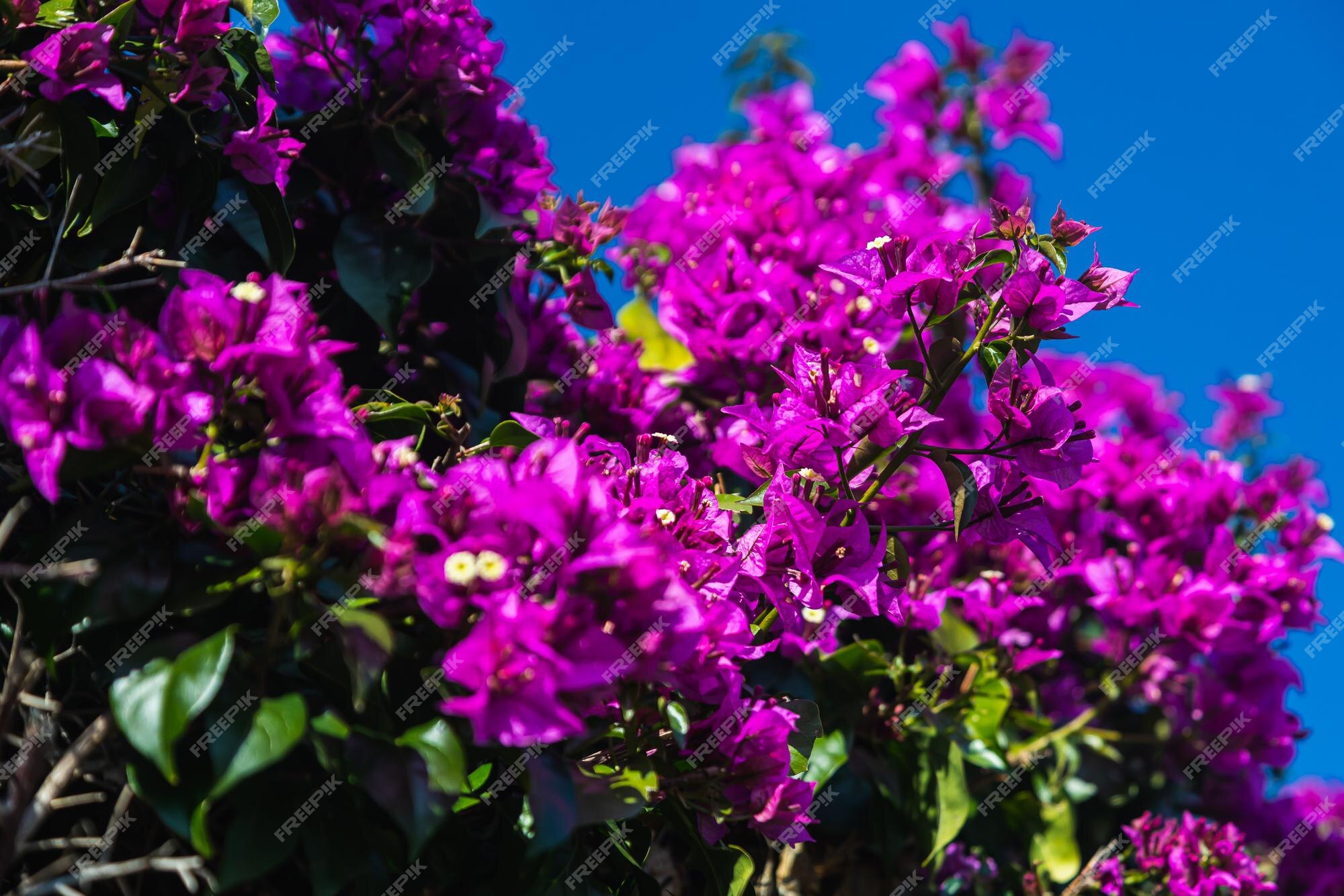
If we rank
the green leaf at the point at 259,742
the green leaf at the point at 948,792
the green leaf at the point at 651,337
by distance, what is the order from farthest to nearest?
1. the green leaf at the point at 651,337
2. the green leaf at the point at 948,792
3. the green leaf at the point at 259,742

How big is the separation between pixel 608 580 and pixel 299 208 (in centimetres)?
91

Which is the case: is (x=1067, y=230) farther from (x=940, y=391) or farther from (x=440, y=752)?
(x=440, y=752)

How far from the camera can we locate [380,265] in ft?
4.42

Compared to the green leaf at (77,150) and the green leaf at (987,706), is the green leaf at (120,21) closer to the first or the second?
the green leaf at (77,150)

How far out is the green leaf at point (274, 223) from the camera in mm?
1246

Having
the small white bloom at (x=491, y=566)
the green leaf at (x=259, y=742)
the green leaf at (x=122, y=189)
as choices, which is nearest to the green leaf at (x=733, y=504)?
the small white bloom at (x=491, y=566)

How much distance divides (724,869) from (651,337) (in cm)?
120

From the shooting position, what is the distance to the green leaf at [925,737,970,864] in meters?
1.46

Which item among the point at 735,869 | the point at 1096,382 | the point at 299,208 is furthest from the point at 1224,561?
the point at 299,208

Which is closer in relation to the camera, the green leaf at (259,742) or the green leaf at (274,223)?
the green leaf at (259,742)

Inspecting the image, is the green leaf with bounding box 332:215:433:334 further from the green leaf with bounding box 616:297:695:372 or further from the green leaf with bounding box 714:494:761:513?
the green leaf with bounding box 616:297:695:372

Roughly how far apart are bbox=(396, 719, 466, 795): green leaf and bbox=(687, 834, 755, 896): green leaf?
0.36 metres

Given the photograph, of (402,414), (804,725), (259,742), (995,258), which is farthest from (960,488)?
(259,742)

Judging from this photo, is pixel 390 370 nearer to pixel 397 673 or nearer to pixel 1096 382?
pixel 397 673
